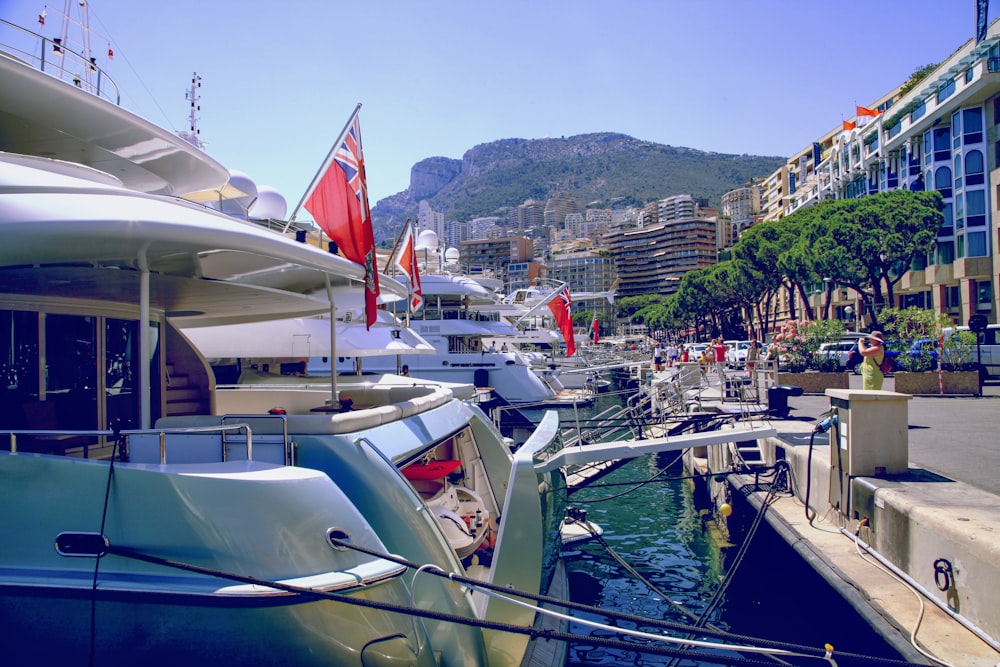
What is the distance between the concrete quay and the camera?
572cm

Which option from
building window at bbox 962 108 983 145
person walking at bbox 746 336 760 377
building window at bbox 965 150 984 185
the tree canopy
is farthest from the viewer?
building window at bbox 965 150 984 185

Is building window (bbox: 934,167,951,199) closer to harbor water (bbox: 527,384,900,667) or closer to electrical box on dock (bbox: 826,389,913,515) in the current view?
harbor water (bbox: 527,384,900,667)

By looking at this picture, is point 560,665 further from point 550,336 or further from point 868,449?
point 550,336

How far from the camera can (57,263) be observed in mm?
5117

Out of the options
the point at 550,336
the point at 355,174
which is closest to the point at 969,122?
the point at 550,336

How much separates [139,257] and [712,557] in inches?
400

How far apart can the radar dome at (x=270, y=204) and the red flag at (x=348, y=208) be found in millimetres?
10549

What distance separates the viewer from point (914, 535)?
693 cm

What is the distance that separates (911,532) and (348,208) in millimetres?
6599

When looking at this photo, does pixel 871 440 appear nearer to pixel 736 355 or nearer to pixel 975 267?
pixel 736 355

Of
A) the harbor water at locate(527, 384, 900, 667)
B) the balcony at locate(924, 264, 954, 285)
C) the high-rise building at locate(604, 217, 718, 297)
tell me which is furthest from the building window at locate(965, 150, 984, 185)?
the high-rise building at locate(604, 217, 718, 297)

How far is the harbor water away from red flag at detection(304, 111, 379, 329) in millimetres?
4429

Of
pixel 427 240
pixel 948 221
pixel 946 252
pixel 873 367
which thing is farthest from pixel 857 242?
pixel 873 367

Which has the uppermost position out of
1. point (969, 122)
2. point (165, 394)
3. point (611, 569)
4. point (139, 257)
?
point (969, 122)
